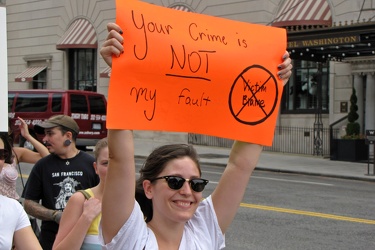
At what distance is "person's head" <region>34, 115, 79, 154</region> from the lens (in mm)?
4719

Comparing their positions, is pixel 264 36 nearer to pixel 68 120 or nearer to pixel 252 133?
pixel 252 133

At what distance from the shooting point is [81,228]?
11.4 feet

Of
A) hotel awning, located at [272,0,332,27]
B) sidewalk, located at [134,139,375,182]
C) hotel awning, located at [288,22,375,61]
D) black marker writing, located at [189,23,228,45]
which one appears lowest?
sidewalk, located at [134,139,375,182]

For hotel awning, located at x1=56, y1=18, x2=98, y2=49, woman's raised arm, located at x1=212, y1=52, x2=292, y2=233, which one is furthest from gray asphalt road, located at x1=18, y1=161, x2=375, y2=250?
hotel awning, located at x1=56, y1=18, x2=98, y2=49

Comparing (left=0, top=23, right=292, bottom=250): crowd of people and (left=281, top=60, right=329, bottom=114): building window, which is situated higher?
(left=281, top=60, right=329, bottom=114): building window

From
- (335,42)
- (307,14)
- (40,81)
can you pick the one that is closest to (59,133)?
(335,42)

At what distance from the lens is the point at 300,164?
20.5 metres

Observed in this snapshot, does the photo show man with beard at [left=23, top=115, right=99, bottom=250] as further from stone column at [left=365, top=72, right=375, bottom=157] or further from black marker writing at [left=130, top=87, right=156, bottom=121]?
stone column at [left=365, top=72, right=375, bottom=157]

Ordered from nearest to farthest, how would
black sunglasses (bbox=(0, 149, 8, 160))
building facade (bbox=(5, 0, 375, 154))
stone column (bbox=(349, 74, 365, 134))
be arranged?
1. black sunglasses (bbox=(0, 149, 8, 160))
2. building facade (bbox=(5, 0, 375, 154))
3. stone column (bbox=(349, 74, 365, 134))

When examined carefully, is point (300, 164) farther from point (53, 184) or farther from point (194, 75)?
point (194, 75)

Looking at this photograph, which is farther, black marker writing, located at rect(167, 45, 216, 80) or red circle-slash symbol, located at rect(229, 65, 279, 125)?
red circle-slash symbol, located at rect(229, 65, 279, 125)

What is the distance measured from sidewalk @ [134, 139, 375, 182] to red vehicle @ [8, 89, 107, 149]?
213cm

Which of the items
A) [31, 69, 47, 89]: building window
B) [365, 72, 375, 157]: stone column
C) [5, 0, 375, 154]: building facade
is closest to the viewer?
[5, 0, 375, 154]: building facade

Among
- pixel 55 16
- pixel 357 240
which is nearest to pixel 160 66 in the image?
pixel 357 240
